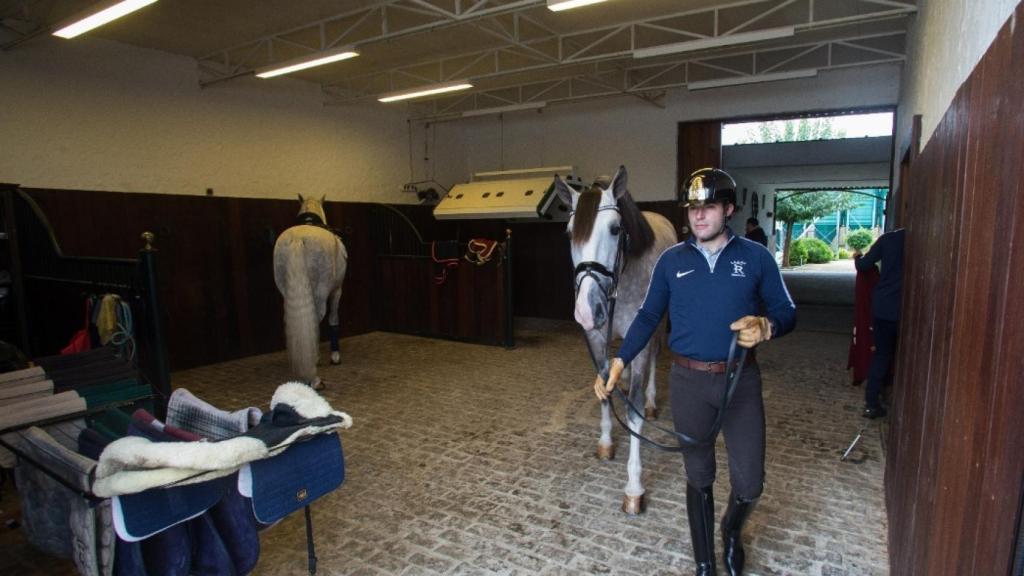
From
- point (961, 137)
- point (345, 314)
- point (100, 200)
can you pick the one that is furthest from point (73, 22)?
point (961, 137)

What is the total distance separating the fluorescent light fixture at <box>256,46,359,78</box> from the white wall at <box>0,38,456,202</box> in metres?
1.11

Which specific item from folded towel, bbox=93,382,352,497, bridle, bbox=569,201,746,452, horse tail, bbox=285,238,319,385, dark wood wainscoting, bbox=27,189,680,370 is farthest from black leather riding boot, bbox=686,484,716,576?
dark wood wainscoting, bbox=27,189,680,370

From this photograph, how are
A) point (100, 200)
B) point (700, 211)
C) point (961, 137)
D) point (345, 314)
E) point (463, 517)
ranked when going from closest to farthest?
point (961, 137)
point (700, 211)
point (463, 517)
point (100, 200)
point (345, 314)

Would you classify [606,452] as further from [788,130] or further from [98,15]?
[788,130]

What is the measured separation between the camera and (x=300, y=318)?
15.1 ft

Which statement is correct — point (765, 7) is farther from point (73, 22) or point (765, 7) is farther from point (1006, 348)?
point (73, 22)

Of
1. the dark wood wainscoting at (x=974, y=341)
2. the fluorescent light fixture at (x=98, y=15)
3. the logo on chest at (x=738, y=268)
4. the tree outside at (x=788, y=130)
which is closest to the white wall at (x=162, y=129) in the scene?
the fluorescent light fixture at (x=98, y=15)

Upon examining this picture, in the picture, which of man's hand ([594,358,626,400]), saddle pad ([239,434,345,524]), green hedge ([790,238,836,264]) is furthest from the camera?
green hedge ([790,238,836,264])

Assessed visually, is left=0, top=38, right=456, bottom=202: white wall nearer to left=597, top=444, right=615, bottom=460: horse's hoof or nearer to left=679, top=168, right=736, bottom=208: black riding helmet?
left=597, top=444, right=615, bottom=460: horse's hoof

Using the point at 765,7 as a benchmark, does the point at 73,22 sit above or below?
below

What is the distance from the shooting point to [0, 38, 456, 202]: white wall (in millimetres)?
4852

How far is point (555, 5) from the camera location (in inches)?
163

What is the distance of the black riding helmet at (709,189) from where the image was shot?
179cm

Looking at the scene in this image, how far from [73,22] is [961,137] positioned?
218 inches
